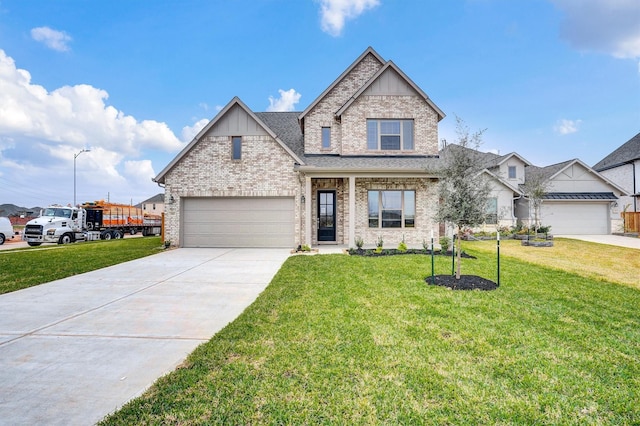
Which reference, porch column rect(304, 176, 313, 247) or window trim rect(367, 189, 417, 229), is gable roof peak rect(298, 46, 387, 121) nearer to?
porch column rect(304, 176, 313, 247)

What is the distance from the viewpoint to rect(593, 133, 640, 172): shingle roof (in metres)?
24.6

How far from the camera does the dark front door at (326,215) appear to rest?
551 inches

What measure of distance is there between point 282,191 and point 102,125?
67.8 ft

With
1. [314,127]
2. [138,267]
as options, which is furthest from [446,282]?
[314,127]

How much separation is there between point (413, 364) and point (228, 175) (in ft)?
38.2

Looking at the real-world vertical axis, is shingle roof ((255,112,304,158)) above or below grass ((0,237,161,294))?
above

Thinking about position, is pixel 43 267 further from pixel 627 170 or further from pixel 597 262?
pixel 627 170

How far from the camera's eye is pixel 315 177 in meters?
12.8

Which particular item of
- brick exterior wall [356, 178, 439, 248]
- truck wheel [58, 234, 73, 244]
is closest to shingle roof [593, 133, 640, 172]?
brick exterior wall [356, 178, 439, 248]

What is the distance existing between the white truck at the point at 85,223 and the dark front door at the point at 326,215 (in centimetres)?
1652

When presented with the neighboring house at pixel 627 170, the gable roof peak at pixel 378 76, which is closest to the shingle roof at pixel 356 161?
the gable roof peak at pixel 378 76

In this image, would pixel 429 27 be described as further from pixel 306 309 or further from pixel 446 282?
pixel 306 309

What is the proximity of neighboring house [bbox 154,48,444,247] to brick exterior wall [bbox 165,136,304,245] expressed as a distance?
0.15 feet

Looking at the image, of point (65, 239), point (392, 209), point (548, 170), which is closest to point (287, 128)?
point (392, 209)
